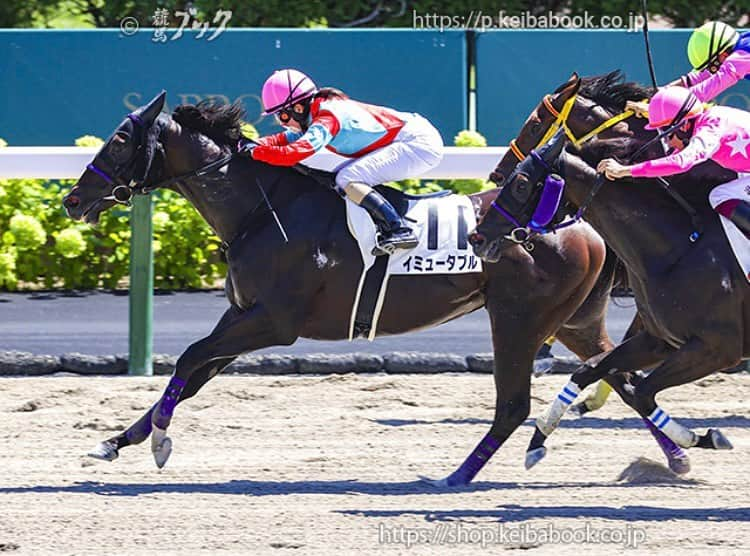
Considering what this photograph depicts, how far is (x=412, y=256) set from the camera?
6.67 meters

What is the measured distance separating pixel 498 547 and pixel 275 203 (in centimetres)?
213

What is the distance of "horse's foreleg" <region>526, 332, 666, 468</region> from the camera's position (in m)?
6.40

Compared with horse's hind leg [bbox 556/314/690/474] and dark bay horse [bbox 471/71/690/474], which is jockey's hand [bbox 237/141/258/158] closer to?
dark bay horse [bbox 471/71/690/474]

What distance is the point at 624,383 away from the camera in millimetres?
6949

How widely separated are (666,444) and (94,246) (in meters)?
5.54

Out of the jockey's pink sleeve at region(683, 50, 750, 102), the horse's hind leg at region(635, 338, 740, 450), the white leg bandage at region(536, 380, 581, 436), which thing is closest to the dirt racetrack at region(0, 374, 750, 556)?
the white leg bandage at region(536, 380, 581, 436)

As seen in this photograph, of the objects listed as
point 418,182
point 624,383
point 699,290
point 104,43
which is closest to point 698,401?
point 624,383

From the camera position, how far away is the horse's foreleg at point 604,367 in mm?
6402

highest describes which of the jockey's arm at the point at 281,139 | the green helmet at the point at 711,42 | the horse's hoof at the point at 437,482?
the green helmet at the point at 711,42

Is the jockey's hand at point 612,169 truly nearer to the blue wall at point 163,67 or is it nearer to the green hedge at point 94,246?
the green hedge at point 94,246

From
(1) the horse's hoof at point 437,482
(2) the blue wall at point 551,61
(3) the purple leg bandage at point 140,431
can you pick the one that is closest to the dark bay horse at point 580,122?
(1) the horse's hoof at point 437,482

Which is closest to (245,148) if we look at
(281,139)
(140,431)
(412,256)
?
(281,139)

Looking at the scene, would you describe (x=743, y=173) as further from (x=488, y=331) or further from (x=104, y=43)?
(x=104, y=43)

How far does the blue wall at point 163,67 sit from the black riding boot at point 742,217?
6.17 meters
